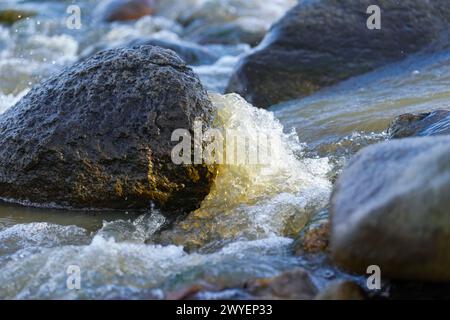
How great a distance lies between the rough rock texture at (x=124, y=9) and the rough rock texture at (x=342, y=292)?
13.2m

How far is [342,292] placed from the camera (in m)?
3.41

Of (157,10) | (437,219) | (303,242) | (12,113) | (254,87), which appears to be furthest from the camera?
(157,10)

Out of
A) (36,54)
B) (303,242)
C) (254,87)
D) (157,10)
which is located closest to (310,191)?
(303,242)

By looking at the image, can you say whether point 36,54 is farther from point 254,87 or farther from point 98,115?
point 98,115

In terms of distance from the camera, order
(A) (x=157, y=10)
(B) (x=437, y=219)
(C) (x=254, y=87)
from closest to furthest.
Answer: (B) (x=437, y=219) → (C) (x=254, y=87) → (A) (x=157, y=10)

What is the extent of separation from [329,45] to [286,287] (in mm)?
5280

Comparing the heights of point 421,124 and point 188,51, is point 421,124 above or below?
below

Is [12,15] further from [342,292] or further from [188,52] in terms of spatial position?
[342,292]

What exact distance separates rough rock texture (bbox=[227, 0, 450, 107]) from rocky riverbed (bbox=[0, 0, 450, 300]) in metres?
0.02

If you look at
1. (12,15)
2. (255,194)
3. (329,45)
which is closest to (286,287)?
(255,194)

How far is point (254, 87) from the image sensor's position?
8.23 meters

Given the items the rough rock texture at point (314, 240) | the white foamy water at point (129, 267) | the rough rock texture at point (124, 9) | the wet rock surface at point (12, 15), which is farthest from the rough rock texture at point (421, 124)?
Result: the wet rock surface at point (12, 15)

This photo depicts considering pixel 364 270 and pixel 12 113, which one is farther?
pixel 12 113

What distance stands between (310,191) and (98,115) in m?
1.45
